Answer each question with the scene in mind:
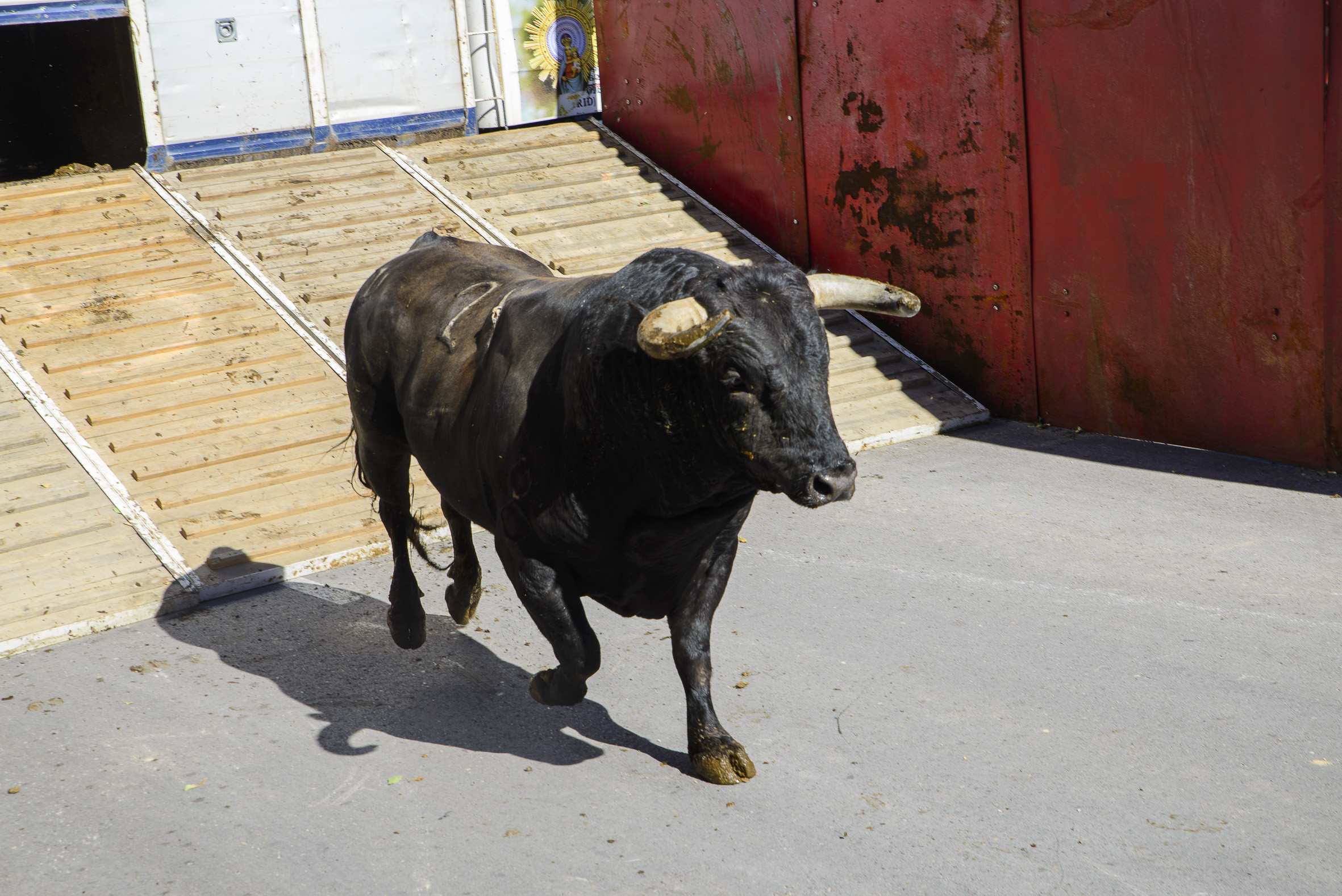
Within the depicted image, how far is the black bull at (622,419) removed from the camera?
317cm

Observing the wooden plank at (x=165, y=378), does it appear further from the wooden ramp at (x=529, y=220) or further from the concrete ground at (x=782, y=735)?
the concrete ground at (x=782, y=735)

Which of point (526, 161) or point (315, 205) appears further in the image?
point (526, 161)

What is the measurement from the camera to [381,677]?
486 centimetres

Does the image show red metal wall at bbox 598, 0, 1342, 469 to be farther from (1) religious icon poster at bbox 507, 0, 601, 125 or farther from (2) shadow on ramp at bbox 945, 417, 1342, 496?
(1) religious icon poster at bbox 507, 0, 601, 125

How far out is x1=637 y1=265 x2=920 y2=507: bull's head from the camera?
311cm

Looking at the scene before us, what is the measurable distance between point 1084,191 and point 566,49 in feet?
25.8

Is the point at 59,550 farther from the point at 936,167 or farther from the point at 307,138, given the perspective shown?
the point at 307,138

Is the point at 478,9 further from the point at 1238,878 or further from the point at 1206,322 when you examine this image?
the point at 1238,878

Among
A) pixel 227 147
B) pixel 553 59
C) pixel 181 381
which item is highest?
pixel 553 59

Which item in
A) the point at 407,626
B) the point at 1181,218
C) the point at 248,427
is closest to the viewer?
the point at 407,626

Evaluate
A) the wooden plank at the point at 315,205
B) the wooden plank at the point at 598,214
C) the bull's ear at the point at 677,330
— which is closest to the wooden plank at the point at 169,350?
the wooden plank at the point at 315,205

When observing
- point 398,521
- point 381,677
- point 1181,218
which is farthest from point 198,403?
point 1181,218

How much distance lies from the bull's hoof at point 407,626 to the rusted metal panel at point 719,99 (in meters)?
6.00

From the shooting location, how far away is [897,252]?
29.8 feet
